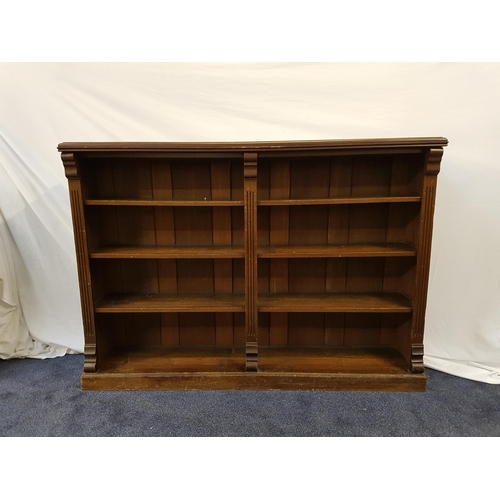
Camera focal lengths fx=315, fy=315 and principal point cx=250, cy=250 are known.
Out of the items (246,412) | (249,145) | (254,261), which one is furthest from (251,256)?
(246,412)

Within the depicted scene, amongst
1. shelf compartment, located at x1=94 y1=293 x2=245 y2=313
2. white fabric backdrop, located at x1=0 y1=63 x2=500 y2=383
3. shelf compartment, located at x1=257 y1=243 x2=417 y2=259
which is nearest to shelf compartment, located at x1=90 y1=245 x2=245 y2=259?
shelf compartment, located at x1=257 y1=243 x2=417 y2=259

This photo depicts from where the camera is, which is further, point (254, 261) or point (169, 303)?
point (169, 303)

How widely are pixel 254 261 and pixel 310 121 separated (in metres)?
0.94

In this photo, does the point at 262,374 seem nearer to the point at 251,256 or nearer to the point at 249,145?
the point at 251,256

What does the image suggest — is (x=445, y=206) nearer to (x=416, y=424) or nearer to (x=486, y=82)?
(x=486, y=82)

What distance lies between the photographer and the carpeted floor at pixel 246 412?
1.51 metres

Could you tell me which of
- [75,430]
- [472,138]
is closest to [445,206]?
[472,138]

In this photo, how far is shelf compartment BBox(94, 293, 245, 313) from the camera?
1.82 metres

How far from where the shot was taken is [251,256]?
174 centimetres

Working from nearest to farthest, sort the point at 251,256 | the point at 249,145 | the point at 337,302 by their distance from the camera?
the point at 249,145
the point at 251,256
the point at 337,302

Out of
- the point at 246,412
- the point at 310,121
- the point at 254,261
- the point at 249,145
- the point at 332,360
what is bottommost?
the point at 246,412

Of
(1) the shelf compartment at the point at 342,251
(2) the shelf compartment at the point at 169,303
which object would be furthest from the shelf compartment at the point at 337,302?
(1) the shelf compartment at the point at 342,251

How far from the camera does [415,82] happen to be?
6.16 feet

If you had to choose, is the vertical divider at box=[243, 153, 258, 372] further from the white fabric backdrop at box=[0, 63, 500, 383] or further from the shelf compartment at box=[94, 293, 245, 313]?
the white fabric backdrop at box=[0, 63, 500, 383]
